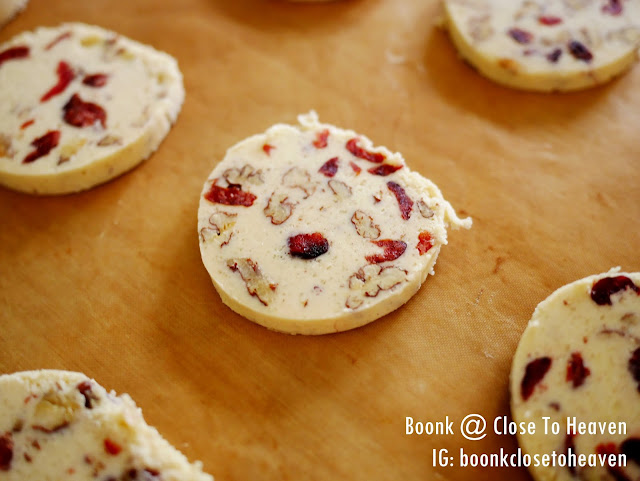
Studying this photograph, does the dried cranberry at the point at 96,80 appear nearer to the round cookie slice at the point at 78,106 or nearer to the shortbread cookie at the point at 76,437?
the round cookie slice at the point at 78,106

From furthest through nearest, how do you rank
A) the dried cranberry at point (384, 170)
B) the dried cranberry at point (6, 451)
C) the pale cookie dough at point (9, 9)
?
the pale cookie dough at point (9, 9) < the dried cranberry at point (384, 170) < the dried cranberry at point (6, 451)

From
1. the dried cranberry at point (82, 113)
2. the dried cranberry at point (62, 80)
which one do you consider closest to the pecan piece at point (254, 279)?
the dried cranberry at point (82, 113)

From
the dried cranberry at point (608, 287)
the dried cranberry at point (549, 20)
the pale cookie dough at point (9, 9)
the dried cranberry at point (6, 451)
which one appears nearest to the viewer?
the dried cranberry at point (6, 451)

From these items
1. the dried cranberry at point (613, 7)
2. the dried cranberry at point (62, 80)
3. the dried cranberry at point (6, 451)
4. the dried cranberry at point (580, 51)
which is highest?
the dried cranberry at point (613, 7)

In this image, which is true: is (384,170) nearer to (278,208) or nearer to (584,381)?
(278,208)

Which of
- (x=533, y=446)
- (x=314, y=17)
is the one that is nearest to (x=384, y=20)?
(x=314, y=17)

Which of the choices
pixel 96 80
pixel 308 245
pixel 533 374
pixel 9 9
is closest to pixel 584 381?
pixel 533 374

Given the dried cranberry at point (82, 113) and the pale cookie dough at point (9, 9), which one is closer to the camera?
the dried cranberry at point (82, 113)

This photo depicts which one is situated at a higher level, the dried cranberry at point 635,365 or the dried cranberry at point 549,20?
the dried cranberry at point 549,20
